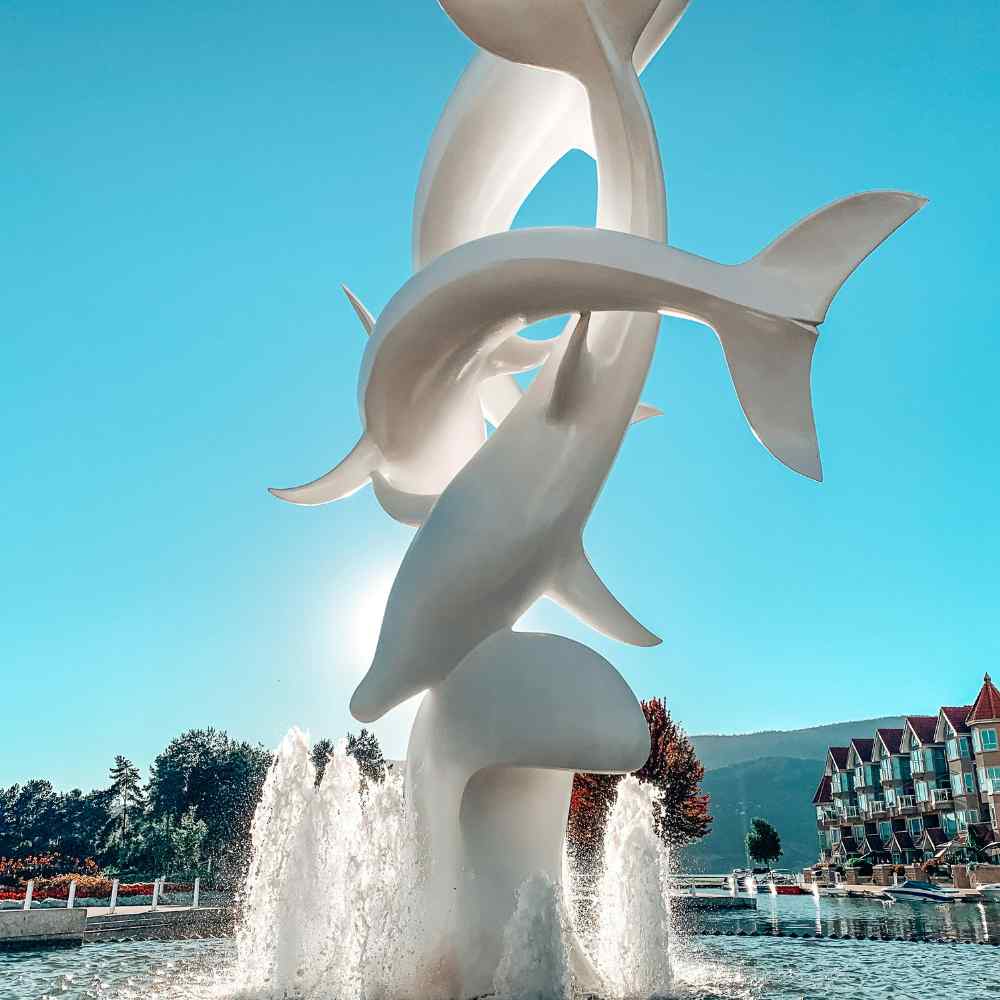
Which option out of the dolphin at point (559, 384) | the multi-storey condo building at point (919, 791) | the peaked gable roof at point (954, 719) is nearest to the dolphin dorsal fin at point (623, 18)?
the dolphin at point (559, 384)

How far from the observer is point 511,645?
8930mm

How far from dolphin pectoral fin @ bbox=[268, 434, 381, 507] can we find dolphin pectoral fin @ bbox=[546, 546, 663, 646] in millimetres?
2374

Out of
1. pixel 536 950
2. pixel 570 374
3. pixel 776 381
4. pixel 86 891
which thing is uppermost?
pixel 570 374

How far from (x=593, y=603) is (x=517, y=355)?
2.96 meters

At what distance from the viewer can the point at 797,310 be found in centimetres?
811

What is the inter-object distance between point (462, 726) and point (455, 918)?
1600 millimetres

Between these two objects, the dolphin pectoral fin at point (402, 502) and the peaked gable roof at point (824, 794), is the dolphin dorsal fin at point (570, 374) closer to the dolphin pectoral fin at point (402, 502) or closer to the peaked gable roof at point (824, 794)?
the dolphin pectoral fin at point (402, 502)

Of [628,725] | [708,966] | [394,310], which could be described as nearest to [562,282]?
[394,310]

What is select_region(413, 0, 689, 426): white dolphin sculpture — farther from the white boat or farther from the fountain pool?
the white boat

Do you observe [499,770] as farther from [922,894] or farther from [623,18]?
[922,894]

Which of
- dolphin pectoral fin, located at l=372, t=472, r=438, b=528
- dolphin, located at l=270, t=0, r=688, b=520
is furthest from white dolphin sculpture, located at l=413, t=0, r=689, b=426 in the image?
dolphin pectoral fin, located at l=372, t=472, r=438, b=528

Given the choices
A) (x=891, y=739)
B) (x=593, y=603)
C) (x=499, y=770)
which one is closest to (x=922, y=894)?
(x=593, y=603)

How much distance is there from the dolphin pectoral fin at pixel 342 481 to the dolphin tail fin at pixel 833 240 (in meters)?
4.29

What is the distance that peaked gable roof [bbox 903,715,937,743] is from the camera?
57.3 meters
